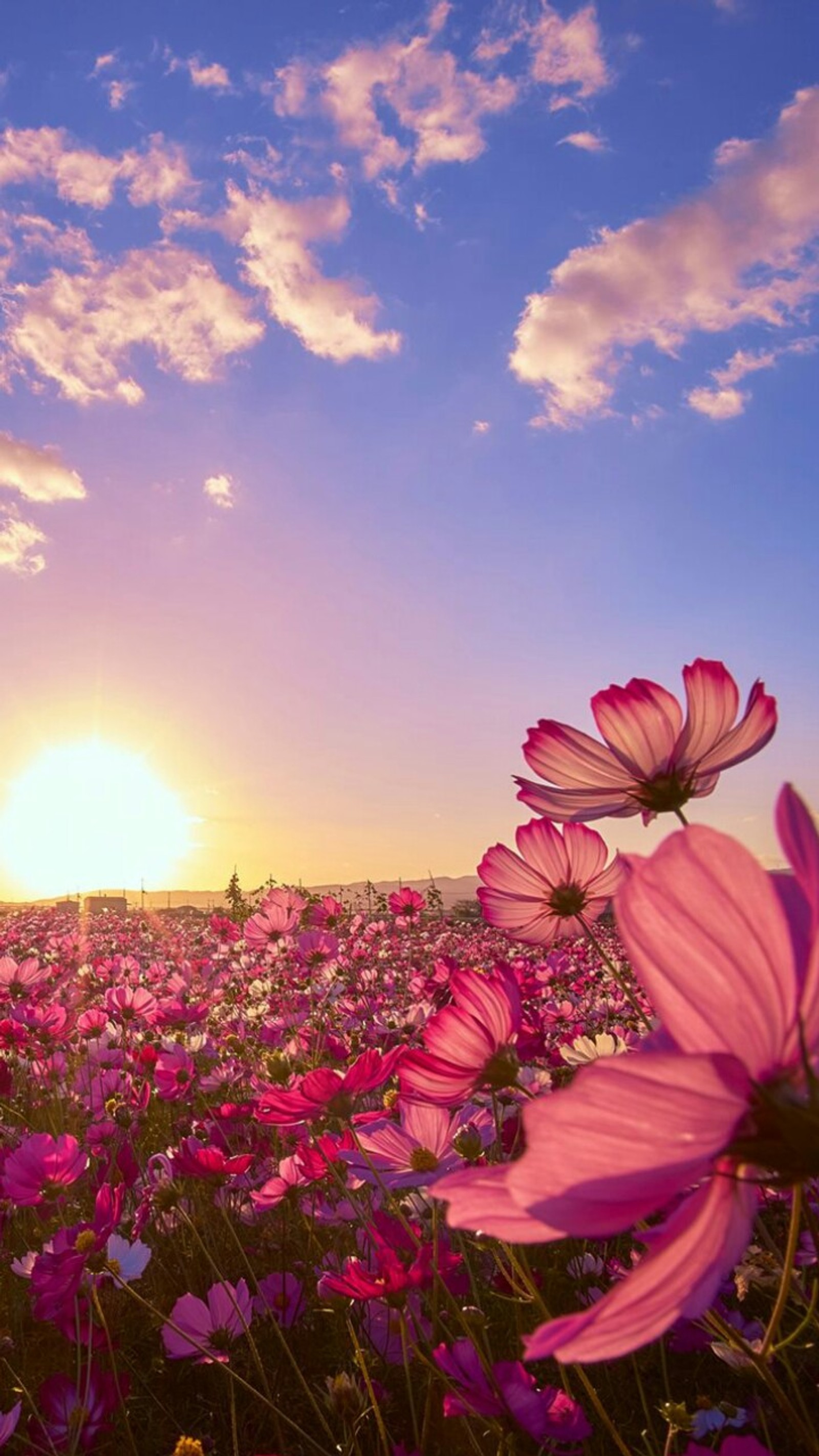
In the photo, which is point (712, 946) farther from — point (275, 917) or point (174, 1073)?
point (275, 917)

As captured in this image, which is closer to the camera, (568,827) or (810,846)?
(810,846)

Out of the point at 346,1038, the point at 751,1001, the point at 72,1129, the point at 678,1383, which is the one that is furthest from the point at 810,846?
the point at 72,1129

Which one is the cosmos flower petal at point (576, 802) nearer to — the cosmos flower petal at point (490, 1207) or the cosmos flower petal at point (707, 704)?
the cosmos flower petal at point (707, 704)

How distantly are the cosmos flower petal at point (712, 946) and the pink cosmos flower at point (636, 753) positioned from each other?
0.51 meters

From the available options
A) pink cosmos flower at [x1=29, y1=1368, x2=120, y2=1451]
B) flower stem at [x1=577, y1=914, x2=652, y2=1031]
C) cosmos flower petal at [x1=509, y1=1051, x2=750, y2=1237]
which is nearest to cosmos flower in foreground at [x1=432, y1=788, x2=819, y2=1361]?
cosmos flower petal at [x1=509, y1=1051, x2=750, y2=1237]

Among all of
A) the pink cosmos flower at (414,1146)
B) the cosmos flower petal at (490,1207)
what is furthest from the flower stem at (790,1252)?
the pink cosmos flower at (414,1146)

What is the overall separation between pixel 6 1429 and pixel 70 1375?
0.62 meters

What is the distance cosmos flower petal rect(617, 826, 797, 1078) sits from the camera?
1.32 ft

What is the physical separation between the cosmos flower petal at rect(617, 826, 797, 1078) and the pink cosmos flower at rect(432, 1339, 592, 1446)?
1018 millimetres

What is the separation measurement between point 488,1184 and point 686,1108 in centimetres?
11

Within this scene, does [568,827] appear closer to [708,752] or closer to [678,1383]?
[708,752]

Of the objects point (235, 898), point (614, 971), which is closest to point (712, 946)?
point (614, 971)

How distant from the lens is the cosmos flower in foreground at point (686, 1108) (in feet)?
1.18

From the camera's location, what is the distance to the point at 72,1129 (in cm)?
372
